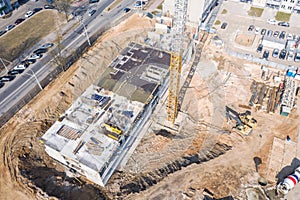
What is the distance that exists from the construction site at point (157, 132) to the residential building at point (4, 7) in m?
33.7

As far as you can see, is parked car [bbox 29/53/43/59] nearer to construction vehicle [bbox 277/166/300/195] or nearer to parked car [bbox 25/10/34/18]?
parked car [bbox 25/10/34/18]

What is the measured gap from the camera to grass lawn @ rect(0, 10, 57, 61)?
66.4 meters

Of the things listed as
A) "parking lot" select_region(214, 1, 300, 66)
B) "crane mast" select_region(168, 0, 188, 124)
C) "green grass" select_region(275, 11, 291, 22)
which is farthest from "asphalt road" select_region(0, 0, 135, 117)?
"green grass" select_region(275, 11, 291, 22)

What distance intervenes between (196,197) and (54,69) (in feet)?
138

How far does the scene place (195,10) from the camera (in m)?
71.4

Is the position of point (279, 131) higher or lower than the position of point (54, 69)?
lower

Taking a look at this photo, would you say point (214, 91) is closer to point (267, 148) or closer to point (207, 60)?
point (207, 60)

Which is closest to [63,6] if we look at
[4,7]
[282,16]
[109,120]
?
[4,7]

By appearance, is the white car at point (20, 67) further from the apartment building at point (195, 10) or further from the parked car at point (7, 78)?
the apartment building at point (195, 10)

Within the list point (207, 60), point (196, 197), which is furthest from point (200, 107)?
point (196, 197)

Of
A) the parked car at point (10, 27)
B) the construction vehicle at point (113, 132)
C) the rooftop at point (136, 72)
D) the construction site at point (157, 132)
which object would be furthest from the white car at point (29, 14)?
the construction vehicle at point (113, 132)

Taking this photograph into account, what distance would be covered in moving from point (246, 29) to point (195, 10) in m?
15.0

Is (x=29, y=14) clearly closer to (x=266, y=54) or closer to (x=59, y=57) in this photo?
(x=59, y=57)

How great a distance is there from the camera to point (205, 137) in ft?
164
